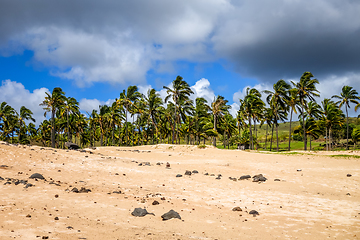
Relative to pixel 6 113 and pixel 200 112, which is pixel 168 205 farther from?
pixel 6 113

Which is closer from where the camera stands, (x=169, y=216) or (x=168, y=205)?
(x=169, y=216)

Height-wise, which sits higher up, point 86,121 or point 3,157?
point 86,121

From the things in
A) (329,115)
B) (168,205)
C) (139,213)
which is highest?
(329,115)

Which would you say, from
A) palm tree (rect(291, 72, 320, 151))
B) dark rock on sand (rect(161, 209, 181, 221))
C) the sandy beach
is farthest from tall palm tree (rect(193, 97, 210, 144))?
dark rock on sand (rect(161, 209, 181, 221))

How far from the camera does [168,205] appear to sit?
Result: 31.4ft

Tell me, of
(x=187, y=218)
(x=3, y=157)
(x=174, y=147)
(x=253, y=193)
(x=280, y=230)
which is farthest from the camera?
(x=174, y=147)

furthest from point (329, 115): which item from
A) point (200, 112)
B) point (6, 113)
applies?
point (6, 113)

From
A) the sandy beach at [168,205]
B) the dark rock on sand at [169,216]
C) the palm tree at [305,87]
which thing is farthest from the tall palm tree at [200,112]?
the dark rock on sand at [169,216]

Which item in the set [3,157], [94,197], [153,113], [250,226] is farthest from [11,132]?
[250,226]

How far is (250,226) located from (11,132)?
86552 mm

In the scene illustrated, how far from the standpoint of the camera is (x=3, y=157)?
16.5m

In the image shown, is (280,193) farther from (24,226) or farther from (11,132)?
(11,132)

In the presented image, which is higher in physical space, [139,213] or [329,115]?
[329,115]

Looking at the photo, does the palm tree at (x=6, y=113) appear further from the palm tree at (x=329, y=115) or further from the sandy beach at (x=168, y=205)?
the palm tree at (x=329, y=115)
